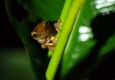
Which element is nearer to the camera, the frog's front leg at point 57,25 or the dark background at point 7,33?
the frog's front leg at point 57,25

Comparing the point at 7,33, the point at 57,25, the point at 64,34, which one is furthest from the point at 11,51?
the point at 64,34

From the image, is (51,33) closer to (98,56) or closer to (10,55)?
(98,56)

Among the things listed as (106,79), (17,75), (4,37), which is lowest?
(17,75)

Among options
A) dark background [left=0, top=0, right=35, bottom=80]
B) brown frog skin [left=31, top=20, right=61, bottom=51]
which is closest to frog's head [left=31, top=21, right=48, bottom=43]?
brown frog skin [left=31, top=20, right=61, bottom=51]

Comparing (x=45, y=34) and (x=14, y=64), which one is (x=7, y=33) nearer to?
(x=14, y=64)

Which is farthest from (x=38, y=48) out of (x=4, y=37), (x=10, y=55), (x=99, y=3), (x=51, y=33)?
(x=10, y=55)

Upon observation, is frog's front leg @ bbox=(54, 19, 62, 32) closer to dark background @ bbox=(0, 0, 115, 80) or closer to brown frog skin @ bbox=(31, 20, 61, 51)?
brown frog skin @ bbox=(31, 20, 61, 51)

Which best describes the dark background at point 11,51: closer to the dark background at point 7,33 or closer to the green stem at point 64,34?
the dark background at point 7,33

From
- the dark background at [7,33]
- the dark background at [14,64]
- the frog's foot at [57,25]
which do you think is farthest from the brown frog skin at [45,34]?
the dark background at [14,64]
